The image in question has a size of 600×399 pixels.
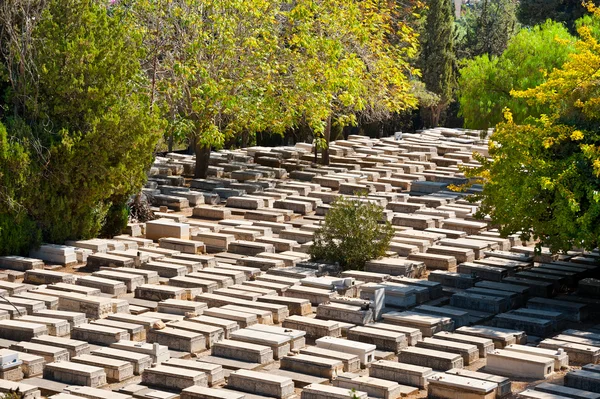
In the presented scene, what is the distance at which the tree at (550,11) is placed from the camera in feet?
157

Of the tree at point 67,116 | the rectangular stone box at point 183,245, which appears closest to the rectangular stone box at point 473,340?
the rectangular stone box at point 183,245

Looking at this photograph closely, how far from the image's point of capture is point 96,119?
23.8m

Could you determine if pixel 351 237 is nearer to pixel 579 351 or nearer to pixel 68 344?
pixel 579 351

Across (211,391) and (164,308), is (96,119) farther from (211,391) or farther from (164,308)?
(211,391)

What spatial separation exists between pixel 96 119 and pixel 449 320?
9.45 metres

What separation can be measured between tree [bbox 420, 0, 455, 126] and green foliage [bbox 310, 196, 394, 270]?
115ft

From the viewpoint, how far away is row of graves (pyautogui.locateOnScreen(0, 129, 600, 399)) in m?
15.2

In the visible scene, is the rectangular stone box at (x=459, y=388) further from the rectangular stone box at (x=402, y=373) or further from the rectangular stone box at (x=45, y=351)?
the rectangular stone box at (x=45, y=351)

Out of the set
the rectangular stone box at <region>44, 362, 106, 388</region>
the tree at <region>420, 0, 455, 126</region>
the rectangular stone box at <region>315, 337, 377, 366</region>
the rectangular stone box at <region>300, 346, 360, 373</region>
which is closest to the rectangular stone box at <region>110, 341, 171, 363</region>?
the rectangular stone box at <region>44, 362, 106, 388</region>

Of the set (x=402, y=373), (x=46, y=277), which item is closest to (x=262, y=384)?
(x=402, y=373)

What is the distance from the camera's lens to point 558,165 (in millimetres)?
19781

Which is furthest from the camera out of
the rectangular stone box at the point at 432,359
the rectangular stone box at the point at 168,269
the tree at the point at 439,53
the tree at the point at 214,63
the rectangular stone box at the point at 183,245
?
the tree at the point at 439,53

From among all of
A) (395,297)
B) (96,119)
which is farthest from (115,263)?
(395,297)

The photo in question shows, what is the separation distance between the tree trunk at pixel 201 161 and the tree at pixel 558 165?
1360 centimetres
